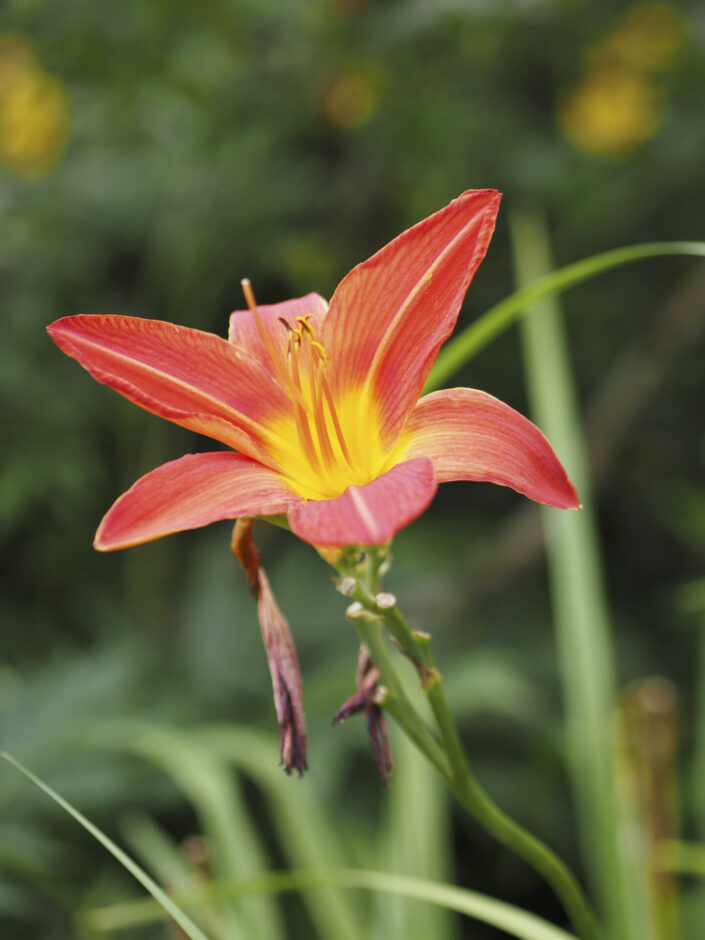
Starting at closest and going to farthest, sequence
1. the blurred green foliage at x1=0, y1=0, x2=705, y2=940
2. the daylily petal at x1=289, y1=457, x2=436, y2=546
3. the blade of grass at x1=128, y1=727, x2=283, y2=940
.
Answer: the daylily petal at x1=289, y1=457, x2=436, y2=546 → the blade of grass at x1=128, y1=727, x2=283, y2=940 → the blurred green foliage at x1=0, y1=0, x2=705, y2=940

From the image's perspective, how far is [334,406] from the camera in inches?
17.3

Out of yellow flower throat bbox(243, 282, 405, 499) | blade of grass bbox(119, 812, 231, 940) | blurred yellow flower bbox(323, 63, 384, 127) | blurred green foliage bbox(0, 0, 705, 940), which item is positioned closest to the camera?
yellow flower throat bbox(243, 282, 405, 499)

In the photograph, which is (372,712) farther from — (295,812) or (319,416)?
(295,812)

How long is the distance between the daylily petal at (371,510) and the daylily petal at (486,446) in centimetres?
2

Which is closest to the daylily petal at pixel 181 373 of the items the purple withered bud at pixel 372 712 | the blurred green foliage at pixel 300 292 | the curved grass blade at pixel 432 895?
the purple withered bud at pixel 372 712

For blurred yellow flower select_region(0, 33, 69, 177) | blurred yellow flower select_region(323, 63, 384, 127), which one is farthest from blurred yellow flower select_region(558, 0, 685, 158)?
blurred yellow flower select_region(0, 33, 69, 177)

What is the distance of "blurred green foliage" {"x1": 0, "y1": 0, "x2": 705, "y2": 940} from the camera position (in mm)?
1159

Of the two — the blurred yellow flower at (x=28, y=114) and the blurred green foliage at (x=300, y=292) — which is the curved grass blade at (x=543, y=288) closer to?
the blurred green foliage at (x=300, y=292)

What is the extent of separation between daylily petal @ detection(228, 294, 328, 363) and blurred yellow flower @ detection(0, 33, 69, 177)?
1007 millimetres

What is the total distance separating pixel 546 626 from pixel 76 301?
0.97 m

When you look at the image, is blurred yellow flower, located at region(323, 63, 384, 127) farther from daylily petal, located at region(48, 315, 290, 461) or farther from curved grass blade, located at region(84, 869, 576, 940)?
curved grass blade, located at region(84, 869, 576, 940)

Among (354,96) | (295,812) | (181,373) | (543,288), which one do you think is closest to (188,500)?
(181,373)

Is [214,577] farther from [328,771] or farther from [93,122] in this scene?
[93,122]

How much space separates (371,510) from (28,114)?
1.25 meters
